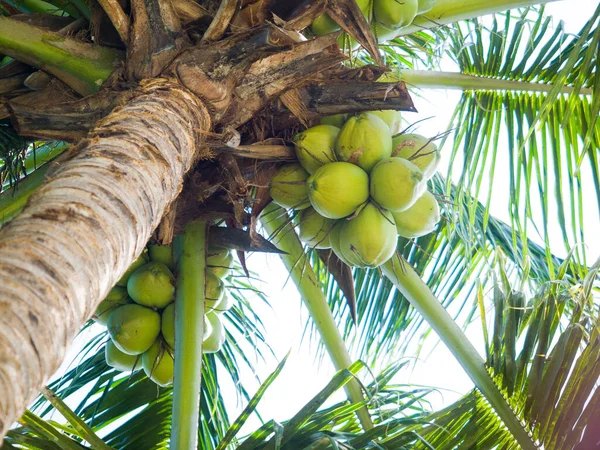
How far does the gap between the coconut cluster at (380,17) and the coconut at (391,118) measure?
261 millimetres

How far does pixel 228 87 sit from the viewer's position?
1884mm

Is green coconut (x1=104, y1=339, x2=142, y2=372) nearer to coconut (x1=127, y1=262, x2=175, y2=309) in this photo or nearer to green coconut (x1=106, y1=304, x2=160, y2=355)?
green coconut (x1=106, y1=304, x2=160, y2=355)

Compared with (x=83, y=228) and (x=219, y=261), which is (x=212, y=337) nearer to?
(x=219, y=261)

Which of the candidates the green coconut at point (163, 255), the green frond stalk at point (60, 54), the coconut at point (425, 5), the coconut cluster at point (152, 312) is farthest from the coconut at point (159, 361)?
the coconut at point (425, 5)

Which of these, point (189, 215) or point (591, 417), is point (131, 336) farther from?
point (591, 417)

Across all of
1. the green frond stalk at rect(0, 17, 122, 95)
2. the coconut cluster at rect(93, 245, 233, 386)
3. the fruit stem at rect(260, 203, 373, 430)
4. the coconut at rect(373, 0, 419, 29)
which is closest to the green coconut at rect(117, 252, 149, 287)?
the coconut cluster at rect(93, 245, 233, 386)

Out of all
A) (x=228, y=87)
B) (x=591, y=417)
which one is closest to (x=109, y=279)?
(x=228, y=87)

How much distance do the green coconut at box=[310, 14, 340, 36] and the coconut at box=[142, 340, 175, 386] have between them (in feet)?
4.29

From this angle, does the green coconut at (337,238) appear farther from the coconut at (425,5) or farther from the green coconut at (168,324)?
the coconut at (425,5)

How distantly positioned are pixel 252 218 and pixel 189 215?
0.22 m

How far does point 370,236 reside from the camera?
82.7 inches

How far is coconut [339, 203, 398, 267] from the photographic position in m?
2.11

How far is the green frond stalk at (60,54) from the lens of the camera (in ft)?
6.60

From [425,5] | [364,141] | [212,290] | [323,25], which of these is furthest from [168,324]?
[425,5]
